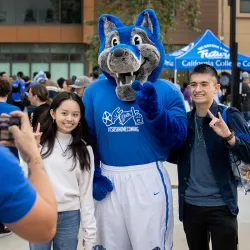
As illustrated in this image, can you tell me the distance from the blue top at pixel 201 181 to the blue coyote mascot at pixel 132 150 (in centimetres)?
15

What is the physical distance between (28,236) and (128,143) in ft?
6.06

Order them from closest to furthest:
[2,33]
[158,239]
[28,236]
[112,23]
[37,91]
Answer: [28,236], [158,239], [112,23], [37,91], [2,33]

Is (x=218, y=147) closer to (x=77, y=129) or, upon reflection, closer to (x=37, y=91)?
(x=77, y=129)

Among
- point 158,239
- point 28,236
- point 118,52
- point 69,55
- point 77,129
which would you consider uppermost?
point 69,55

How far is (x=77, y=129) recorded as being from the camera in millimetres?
3648

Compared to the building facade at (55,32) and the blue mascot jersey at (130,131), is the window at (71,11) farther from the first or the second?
the blue mascot jersey at (130,131)

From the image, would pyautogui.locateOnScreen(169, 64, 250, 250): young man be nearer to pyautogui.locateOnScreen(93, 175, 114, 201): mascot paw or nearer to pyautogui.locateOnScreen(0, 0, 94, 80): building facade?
pyautogui.locateOnScreen(93, 175, 114, 201): mascot paw

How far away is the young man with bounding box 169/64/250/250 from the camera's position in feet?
11.5

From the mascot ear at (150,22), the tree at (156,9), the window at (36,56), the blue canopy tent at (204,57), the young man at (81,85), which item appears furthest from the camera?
the window at (36,56)

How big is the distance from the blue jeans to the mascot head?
948 millimetres

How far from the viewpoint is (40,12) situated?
104ft

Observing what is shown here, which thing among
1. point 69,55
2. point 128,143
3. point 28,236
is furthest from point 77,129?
point 69,55

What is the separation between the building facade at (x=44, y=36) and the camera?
31553 mm

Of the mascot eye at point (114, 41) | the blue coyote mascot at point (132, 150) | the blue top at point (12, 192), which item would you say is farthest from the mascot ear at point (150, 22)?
the blue top at point (12, 192)
